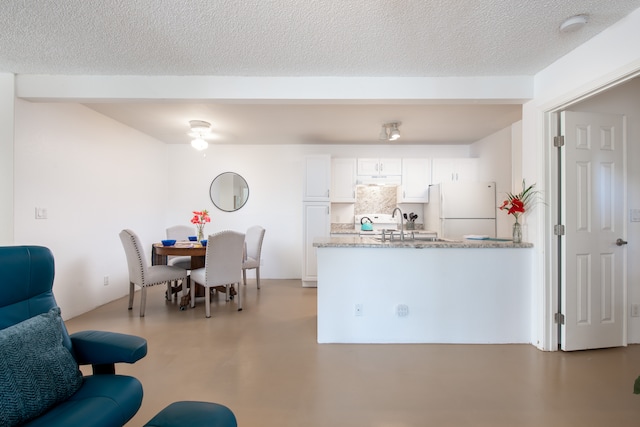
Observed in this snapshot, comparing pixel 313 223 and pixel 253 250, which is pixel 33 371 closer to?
pixel 253 250

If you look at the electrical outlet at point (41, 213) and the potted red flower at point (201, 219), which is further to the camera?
the potted red flower at point (201, 219)

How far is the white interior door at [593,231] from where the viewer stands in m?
2.54

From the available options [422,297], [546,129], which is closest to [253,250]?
[422,297]

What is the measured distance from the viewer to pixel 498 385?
6.73 ft

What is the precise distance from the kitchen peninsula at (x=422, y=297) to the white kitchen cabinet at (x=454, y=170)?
237 cm

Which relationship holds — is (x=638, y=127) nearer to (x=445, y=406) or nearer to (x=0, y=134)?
(x=445, y=406)

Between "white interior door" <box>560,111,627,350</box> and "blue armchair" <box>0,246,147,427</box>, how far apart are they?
3248mm

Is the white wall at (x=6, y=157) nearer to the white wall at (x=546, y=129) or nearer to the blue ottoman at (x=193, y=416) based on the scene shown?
the blue ottoman at (x=193, y=416)

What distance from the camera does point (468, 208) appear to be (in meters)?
4.45

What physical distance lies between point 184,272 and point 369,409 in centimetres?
289

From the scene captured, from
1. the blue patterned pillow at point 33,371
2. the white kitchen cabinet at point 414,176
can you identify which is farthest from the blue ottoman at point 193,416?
the white kitchen cabinet at point 414,176

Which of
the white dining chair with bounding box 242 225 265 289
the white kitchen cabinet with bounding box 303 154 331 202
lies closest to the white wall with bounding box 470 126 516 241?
the white kitchen cabinet with bounding box 303 154 331 202

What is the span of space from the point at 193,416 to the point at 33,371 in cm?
67

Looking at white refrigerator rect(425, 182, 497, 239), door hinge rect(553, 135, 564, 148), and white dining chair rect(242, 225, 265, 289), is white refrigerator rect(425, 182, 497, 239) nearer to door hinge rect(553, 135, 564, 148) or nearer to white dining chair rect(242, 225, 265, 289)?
door hinge rect(553, 135, 564, 148)
